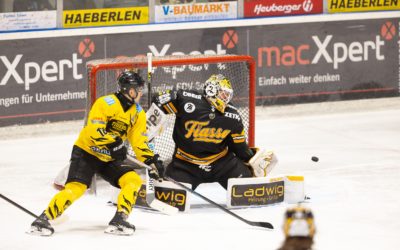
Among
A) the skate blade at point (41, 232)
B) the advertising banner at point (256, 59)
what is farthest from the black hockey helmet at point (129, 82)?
the advertising banner at point (256, 59)

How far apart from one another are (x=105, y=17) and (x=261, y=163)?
3646 mm

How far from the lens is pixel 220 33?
12.0 meters

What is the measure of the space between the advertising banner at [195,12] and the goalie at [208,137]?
375cm

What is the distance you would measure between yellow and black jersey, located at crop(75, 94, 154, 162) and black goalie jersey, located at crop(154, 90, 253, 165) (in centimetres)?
70

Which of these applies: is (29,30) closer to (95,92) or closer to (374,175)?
(95,92)

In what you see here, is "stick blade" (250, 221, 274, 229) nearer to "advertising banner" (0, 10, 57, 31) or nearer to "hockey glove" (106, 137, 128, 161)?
"hockey glove" (106, 137, 128, 161)

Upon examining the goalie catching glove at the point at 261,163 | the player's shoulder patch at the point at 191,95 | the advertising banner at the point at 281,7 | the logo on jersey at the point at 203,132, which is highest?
the advertising banner at the point at 281,7

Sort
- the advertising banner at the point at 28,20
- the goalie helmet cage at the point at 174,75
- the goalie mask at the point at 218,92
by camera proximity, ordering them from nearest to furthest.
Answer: the goalie mask at the point at 218,92 → the goalie helmet cage at the point at 174,75 → the advertising banner at the point at 28,20

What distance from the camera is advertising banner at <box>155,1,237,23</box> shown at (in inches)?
463

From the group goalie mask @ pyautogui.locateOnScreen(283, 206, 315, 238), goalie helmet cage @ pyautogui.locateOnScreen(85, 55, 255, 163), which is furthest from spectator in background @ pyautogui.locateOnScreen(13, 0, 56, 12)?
goalie mask @ pyautogui.locateOnScreen(283, 206, 315, 238)

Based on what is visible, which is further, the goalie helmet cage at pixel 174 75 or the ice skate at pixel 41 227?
the goalie helmet cage at pixel 174 75

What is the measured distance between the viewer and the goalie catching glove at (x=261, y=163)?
834cm

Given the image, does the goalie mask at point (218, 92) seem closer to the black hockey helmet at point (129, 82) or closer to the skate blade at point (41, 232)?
the black hockey helmet at point (129, 82)

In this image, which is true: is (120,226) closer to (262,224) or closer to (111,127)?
(111,127)
